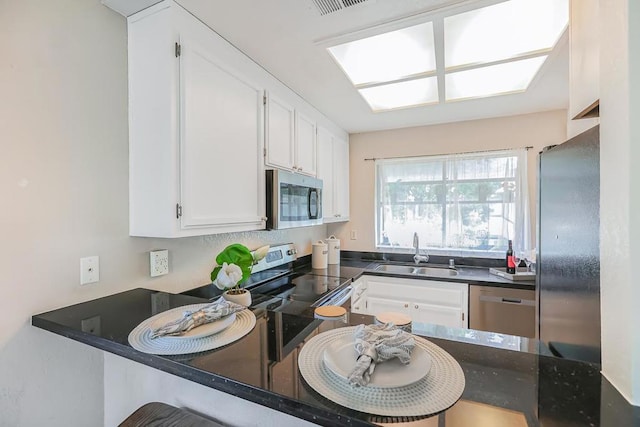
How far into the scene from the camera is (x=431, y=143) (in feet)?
9.77

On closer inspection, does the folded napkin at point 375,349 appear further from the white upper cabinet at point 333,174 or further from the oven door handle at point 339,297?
the white upper cabinet at point 333,174

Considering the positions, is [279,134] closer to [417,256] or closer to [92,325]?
[92,325]

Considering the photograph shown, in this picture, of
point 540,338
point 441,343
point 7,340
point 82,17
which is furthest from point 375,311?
point 82,17

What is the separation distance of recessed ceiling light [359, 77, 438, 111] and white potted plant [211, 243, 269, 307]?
59.8 inches

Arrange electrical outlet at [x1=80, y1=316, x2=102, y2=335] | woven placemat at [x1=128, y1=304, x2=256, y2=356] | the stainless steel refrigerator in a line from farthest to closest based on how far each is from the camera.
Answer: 1. electrical outlet at [x1=80, y1=316, x2=102, y2=335]
2. woven placemat at [x1=128, y1=304, x2=256, y2=356]
3. the stainless steel refrigerator

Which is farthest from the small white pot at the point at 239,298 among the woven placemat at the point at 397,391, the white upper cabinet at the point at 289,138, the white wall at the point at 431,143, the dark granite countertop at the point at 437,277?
the white wall at the point at 431,143

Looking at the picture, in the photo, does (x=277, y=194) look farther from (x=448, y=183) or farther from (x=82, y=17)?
(x=448, y=183)

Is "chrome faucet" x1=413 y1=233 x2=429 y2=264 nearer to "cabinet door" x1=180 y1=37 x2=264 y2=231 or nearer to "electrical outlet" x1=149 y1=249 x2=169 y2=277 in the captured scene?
"cabinet door" x1=180 y1=37 x2=264 y2=231

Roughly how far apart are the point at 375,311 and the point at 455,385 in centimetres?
207

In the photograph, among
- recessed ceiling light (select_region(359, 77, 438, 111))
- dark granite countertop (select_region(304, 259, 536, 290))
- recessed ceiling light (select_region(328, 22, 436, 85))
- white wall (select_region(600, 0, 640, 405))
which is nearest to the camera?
white wall (select_region(600, 0, 640, 405))

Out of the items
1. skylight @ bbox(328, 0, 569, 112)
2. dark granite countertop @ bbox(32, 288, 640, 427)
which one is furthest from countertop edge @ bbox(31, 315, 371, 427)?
skylight @ bbox(328, 0, 569, 112)

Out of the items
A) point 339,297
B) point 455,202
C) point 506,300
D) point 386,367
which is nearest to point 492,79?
point 455,202

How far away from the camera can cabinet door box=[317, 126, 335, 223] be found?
2.56 meters

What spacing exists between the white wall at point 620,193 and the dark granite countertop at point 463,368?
3.3 inches
